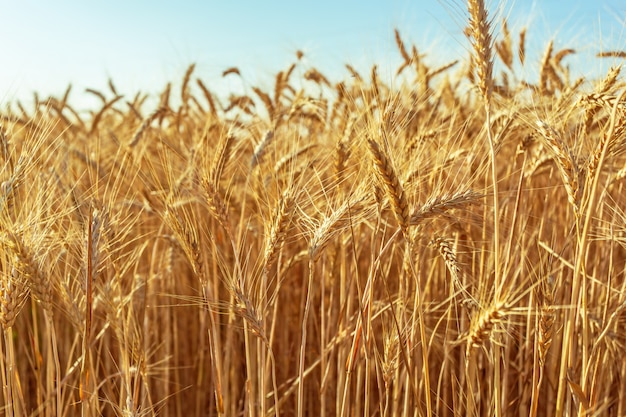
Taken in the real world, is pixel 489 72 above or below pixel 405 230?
above

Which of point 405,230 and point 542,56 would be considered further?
point 542,56

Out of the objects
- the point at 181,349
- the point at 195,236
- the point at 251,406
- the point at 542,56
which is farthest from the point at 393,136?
the point at 181,349

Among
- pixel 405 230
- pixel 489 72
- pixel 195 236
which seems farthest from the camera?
pixel 195 236

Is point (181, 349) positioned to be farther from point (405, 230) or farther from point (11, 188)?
point (405, 230)

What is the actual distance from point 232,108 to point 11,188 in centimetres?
236

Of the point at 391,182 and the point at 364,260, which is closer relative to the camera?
the point at 391,182

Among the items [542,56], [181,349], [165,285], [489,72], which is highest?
[542,56]

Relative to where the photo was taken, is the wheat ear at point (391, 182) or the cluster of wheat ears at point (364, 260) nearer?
the wheat ear at point (391, 182)

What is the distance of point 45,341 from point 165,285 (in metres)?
0.58

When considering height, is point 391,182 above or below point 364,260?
above

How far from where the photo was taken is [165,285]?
8.84 feet

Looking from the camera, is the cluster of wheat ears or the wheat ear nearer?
the wheat ear

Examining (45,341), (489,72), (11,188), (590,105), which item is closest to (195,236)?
(11,188)

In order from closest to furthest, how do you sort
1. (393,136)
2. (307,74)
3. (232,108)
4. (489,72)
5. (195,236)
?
(489,72) → (195,236) → (393,136) → (307,74) → (232,108)
